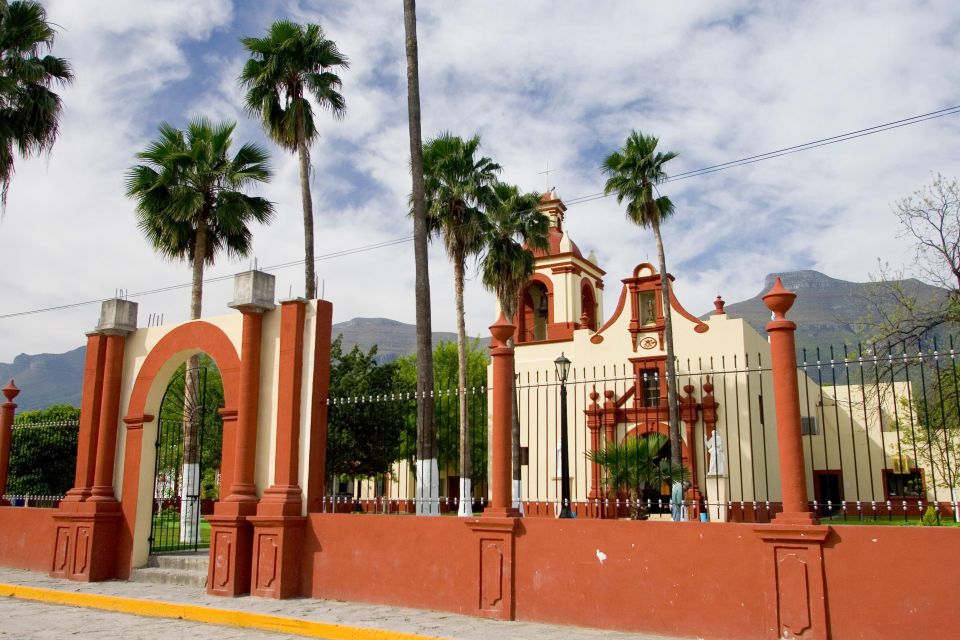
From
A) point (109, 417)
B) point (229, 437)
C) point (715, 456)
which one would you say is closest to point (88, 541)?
point (109, 417)

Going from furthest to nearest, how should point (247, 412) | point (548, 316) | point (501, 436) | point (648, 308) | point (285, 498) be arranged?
point (548, 316), point (648, 308), point (247, 412), point (285, 498), point (501, 436)

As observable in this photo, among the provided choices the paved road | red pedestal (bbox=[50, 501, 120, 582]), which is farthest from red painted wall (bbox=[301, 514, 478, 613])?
red pedestal (bbox=[50, 501, 120, 582])

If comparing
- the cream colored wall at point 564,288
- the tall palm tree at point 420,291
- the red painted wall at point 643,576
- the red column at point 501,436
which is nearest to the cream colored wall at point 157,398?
the tall palm tree at point 420,291

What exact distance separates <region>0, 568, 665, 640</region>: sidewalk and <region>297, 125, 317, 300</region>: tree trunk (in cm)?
845

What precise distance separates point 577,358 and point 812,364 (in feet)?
77.5

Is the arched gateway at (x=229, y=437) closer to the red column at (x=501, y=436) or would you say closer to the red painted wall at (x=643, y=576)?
the red column at (x=501, y=436)

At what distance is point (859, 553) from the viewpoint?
23.7 ft

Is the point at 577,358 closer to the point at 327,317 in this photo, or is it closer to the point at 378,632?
the point at 327,317

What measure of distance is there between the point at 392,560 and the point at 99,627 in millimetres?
3547

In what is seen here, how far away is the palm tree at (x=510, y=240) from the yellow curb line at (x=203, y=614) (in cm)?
1641

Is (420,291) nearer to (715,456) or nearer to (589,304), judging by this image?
(715,456)

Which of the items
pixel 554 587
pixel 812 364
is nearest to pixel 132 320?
pixel 554 587

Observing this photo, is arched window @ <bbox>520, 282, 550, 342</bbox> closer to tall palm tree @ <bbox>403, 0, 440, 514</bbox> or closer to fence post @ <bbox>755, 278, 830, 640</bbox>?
tall palm tree @ <bbox>403, 0, 440, 514</bbox>

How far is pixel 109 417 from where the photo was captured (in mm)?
13688
